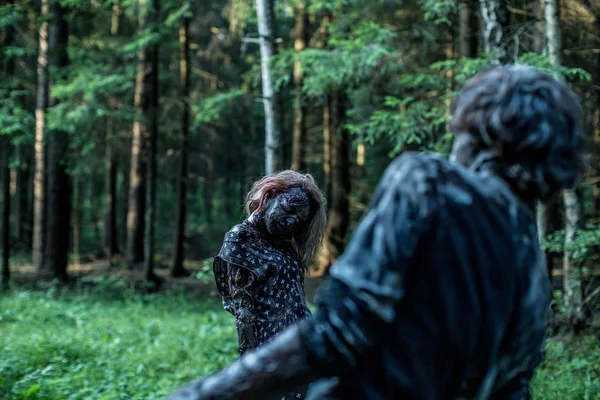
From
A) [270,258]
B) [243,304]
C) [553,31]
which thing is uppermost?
[553,31]

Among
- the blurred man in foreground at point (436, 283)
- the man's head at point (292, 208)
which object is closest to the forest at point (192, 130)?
the man's head at point (292, 208)

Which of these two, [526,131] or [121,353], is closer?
[526,131]

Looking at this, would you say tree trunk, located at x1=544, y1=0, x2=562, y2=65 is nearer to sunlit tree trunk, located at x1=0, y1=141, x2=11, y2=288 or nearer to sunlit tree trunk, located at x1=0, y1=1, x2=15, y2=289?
sunlit tree trunk, located at x1=0, y1=141, x2=11, y2=288

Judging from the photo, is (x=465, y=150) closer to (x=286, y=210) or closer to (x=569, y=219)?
(x=286, y=210)

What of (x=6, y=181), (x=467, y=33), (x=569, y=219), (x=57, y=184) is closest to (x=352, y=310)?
(x=569, y=219)

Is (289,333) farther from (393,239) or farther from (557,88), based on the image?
(557,88)

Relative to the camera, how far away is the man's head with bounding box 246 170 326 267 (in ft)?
11.6

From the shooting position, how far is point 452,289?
119 cm

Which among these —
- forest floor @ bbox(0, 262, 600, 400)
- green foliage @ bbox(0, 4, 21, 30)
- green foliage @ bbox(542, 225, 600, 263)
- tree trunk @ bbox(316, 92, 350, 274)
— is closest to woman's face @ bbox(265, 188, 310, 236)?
forest floor @ bbox(0, 262, 600, 400)

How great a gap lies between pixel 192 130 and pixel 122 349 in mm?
10103

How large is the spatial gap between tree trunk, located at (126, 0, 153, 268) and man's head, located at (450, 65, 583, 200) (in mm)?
15696

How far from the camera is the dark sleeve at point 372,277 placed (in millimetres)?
1173

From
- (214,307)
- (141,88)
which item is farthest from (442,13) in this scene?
(141,88)

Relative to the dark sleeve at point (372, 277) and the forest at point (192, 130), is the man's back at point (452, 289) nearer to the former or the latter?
the dark sleeve at point (372, 277)
